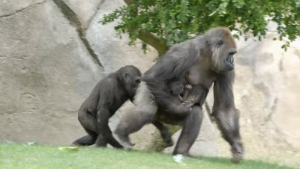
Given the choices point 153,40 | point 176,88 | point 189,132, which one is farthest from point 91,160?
point 153,40

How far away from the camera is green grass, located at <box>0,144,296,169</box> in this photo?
456 centimetres

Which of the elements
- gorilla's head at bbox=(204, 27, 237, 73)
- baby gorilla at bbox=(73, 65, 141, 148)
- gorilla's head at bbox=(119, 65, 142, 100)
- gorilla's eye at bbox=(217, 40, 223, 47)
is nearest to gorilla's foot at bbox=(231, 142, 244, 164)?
gorilla's head at bbox=(204, 27, 237, 73)

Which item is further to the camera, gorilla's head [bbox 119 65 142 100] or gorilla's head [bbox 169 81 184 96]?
gorilla's head [bbox 119 65 142 100]

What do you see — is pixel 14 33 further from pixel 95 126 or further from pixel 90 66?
pixel 95 126

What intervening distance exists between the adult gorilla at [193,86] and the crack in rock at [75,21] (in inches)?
97.5

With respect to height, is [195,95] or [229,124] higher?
[195,95]

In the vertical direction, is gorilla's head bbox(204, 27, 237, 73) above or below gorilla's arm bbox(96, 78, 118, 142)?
above

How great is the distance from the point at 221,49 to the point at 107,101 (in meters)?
1.49

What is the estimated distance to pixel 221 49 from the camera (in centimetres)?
573

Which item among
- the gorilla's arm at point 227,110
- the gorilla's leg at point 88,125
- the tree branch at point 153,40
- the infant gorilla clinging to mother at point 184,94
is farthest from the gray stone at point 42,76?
the gorilla's arm at point 227,110

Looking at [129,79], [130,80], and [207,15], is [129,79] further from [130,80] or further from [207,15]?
[207,15]

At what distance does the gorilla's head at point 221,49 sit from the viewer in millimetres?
5672

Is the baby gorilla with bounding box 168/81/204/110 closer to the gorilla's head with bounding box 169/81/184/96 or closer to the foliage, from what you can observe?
the gorilla's head with bounding box 169/81/184/96

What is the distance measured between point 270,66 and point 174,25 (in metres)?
4.17
